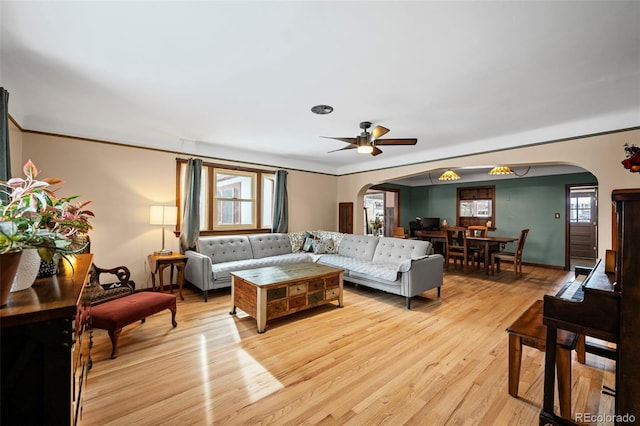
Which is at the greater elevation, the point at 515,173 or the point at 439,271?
the point at 515,173

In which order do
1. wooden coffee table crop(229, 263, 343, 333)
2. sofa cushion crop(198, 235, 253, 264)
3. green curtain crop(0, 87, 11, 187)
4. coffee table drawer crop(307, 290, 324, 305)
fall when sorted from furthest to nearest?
sofa cushion crop(198, 235, 253, 264) < coffee table drawer crop(307, 290, 324, 305) < wooden coffee table crop(229, 263, 343, 333) < green curtain crop(0, 87, 11, 187)

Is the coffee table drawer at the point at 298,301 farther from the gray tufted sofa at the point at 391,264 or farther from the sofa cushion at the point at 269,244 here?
the sofa cushion at the point at 269,244

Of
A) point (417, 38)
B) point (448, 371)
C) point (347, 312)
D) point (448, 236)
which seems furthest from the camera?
point (448, 236)

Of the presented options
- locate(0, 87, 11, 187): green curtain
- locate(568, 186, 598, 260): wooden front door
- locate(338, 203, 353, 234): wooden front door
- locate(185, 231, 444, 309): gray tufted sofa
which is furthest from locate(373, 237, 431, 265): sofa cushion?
locate(568, 186, 598, 260): wooden front door

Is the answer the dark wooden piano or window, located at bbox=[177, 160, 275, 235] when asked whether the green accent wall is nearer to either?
window, located at bbox=[177, 160, 275, 235]

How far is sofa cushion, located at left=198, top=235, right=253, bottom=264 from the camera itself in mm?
4582

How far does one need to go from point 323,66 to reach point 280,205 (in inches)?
151

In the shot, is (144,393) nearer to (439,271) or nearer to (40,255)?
(40,255)

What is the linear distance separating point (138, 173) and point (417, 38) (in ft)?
14.0

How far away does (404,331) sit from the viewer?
9.82 feet

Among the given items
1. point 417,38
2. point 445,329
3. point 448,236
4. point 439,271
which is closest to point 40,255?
point 417,38

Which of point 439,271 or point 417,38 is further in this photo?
point 439,271

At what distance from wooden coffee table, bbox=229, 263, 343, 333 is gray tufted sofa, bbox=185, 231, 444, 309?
72 cm

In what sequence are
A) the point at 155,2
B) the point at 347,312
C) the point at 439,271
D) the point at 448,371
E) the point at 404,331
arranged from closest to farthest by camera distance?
the point at 155,2 < the point at 448,371 < the point at 404,331 < the point at 347,312 < the point at 439,271
